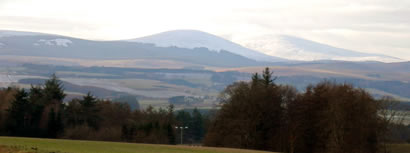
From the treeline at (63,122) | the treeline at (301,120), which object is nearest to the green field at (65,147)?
the treeline at (301,120)

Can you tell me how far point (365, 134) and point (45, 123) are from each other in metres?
39.3

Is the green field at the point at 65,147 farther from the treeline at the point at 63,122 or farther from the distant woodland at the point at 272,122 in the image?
the treeline at the point at 63,122

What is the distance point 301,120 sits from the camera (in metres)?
69.5

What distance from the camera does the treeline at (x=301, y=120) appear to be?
6581cm

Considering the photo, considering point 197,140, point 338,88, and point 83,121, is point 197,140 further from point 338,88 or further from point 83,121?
point 338,88

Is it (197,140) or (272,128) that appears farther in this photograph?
(197,140)

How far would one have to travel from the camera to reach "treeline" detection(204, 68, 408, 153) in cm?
6581

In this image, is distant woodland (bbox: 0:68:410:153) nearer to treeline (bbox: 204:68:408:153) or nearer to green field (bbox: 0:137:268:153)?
treeline (bbox: 204:68:408:153)

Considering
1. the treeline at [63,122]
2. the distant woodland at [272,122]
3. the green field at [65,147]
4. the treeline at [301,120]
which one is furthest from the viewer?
the treeline at [63,122]

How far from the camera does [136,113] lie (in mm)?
105000

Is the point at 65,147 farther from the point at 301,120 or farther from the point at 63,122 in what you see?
the point at 63,122

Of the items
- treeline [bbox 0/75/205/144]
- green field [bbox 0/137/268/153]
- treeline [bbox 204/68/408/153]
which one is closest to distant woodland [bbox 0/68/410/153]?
treeline [bbox 204/68/408/153]

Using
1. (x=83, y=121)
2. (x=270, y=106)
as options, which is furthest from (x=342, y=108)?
(x=83, y=121)

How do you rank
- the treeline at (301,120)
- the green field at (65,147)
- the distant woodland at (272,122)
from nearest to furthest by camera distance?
the green field at (65,147), the treeline at (301,120), the distant woodland at (272,122)
